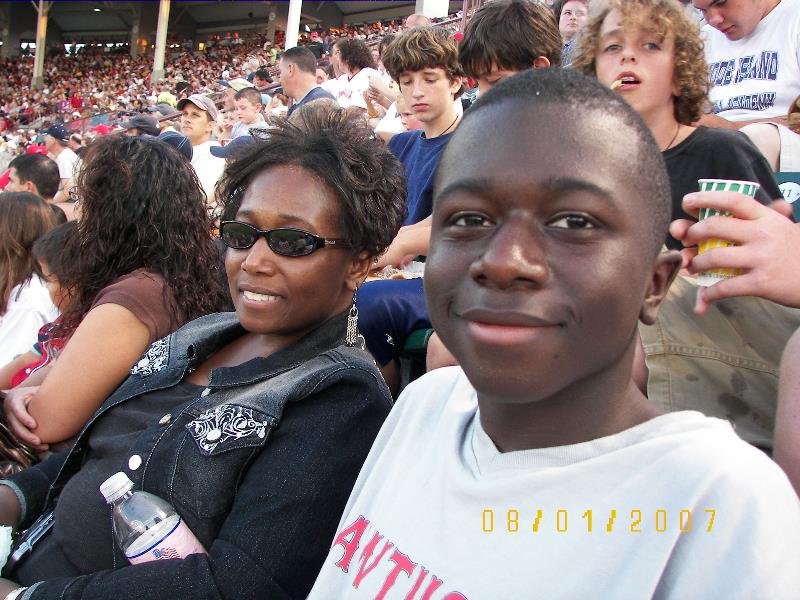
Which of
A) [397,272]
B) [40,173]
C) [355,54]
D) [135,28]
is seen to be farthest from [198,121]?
[135,28]

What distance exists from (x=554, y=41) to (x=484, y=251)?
2.50 meters

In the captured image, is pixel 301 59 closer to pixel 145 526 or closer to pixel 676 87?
pixel 676 87

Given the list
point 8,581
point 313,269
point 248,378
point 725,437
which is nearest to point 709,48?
point 313,269

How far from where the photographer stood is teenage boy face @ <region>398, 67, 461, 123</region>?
12.2 ft

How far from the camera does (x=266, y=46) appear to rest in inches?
1272

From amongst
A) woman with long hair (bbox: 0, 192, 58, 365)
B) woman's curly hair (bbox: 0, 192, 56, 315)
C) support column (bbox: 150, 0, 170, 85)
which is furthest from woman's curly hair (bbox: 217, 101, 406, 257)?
support column (bbox: 150, 0, 170, 85)

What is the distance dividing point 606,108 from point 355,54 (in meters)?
7.49

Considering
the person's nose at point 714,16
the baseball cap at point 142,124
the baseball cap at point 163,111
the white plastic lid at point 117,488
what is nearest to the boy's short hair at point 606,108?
the white plastic lid at point 117,488

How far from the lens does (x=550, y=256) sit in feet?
3.32

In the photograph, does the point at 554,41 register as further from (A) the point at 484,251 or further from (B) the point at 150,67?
(B) the point at 150,67

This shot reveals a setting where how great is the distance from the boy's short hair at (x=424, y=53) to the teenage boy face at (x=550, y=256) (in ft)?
9.56

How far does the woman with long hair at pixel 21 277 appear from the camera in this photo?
408 cm

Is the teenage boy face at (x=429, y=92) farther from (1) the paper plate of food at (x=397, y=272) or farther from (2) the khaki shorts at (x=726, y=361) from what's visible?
(2) the khaki shorts at (x=726, y=361)

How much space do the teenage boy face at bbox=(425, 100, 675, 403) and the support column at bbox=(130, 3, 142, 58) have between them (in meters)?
40.7
